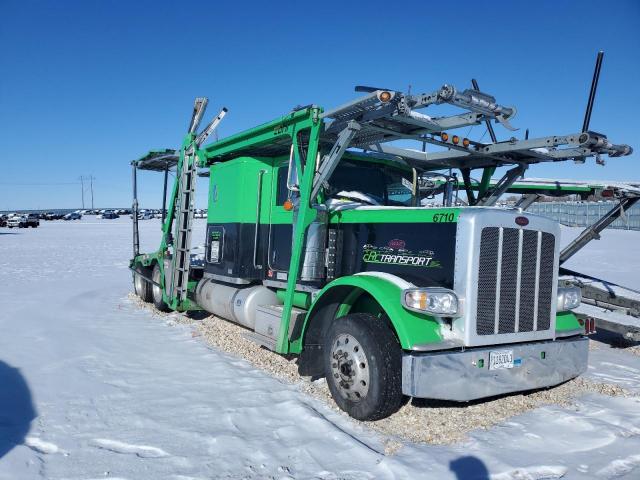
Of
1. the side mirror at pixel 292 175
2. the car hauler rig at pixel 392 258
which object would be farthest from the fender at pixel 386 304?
the side mirror at pixel 292 175

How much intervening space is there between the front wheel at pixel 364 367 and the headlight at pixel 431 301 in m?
0.40

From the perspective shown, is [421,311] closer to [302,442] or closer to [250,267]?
[302,442]

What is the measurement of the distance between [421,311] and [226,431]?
72.1 inches

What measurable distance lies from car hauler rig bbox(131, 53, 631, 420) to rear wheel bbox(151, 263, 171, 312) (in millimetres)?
1948

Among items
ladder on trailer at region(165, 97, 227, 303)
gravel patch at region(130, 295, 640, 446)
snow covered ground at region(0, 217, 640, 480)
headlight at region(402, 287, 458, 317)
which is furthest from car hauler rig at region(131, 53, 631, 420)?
ladder on trailer at region(165, 97, 227, 303)

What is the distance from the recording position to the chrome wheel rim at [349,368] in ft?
13.8

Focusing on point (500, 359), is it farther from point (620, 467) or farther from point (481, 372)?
point (620, 467)

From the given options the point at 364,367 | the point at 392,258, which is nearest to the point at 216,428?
the point at 364,367

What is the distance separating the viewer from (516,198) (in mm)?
7301

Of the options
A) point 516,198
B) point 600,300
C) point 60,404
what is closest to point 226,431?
point 60,404

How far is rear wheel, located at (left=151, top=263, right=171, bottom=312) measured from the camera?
8865 millimetres

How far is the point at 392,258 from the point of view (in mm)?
4793

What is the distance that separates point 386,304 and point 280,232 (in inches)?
99.5

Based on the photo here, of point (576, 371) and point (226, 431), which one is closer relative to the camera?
point (226, 431)
